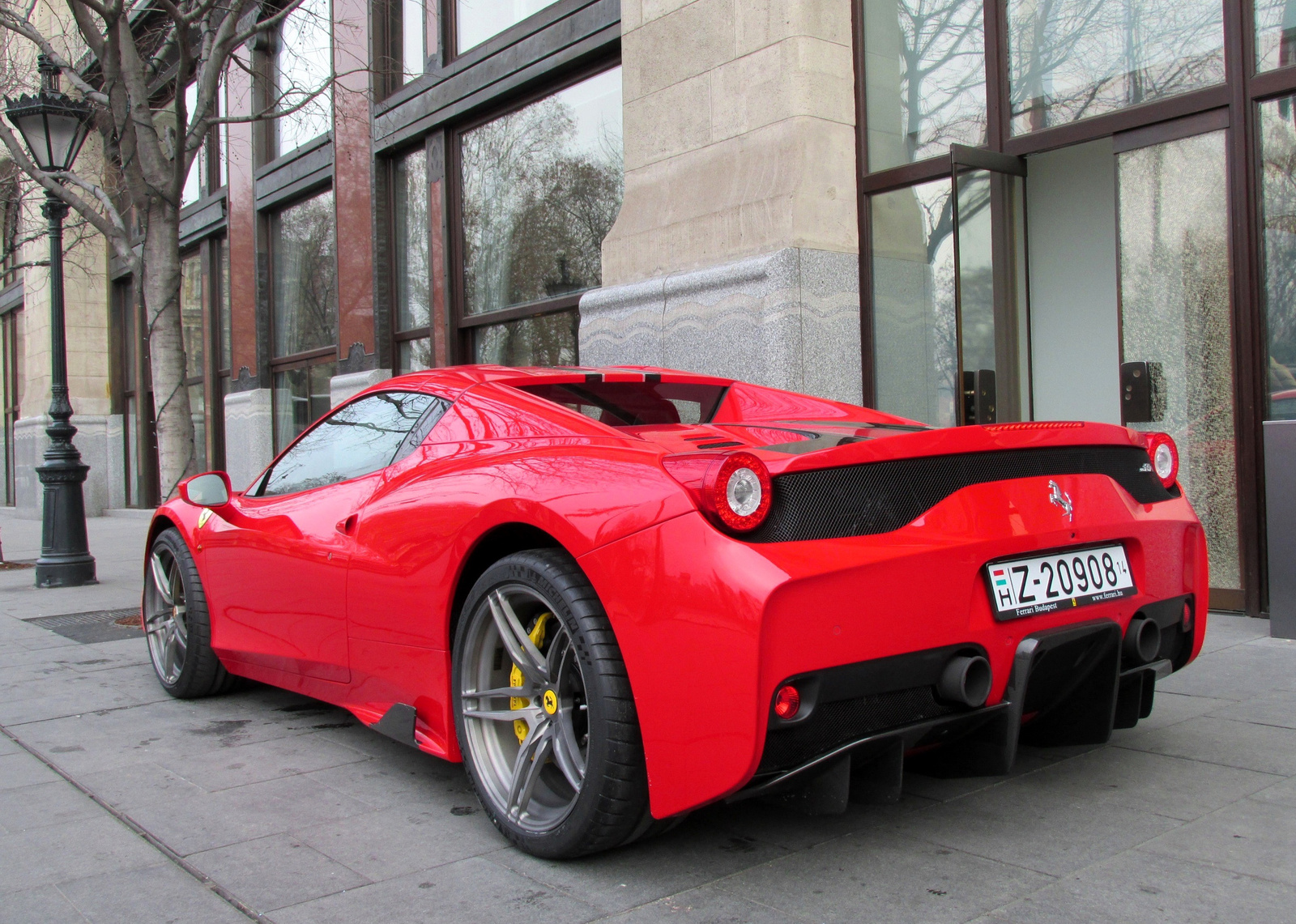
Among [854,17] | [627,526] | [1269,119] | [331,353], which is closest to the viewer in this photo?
[627,526]

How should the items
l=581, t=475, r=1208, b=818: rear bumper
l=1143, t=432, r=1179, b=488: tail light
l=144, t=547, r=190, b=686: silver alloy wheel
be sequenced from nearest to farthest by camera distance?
l=581, t=475, r=1208, b=818: rear bumper < l=1143, t=432, r=1179, b=488: tail light < l=144, t=547, r=190, b=686: silver alloy wheel

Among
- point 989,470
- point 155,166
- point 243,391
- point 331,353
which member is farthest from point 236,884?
point 243,391

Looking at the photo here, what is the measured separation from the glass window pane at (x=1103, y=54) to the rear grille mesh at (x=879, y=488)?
4.30 meters

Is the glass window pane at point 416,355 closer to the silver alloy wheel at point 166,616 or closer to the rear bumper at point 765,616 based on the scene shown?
the silver alloy wheel at point 166,616

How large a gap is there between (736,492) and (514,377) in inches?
53.0

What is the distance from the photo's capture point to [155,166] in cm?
788

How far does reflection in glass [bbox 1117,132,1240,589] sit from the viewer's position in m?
5.88

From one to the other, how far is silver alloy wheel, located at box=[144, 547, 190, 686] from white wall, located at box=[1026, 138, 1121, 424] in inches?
232

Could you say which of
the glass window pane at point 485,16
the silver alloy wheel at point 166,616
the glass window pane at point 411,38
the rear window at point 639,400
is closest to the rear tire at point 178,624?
the silver alloy wheel at point 166,616

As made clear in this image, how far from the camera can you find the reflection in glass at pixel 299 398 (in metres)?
14.5

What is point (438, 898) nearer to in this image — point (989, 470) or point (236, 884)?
point (236, 884)

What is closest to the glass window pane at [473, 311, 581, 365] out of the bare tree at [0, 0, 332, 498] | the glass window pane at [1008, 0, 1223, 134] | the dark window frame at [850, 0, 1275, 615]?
the bare tree at [0, 0, 332, 498]

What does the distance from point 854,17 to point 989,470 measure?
596 cm

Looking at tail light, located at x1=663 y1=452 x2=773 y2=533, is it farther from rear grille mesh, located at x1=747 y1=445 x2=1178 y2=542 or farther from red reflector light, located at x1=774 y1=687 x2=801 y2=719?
red reflector light, located at x1=774 y1=687 x2=801 y2=719
